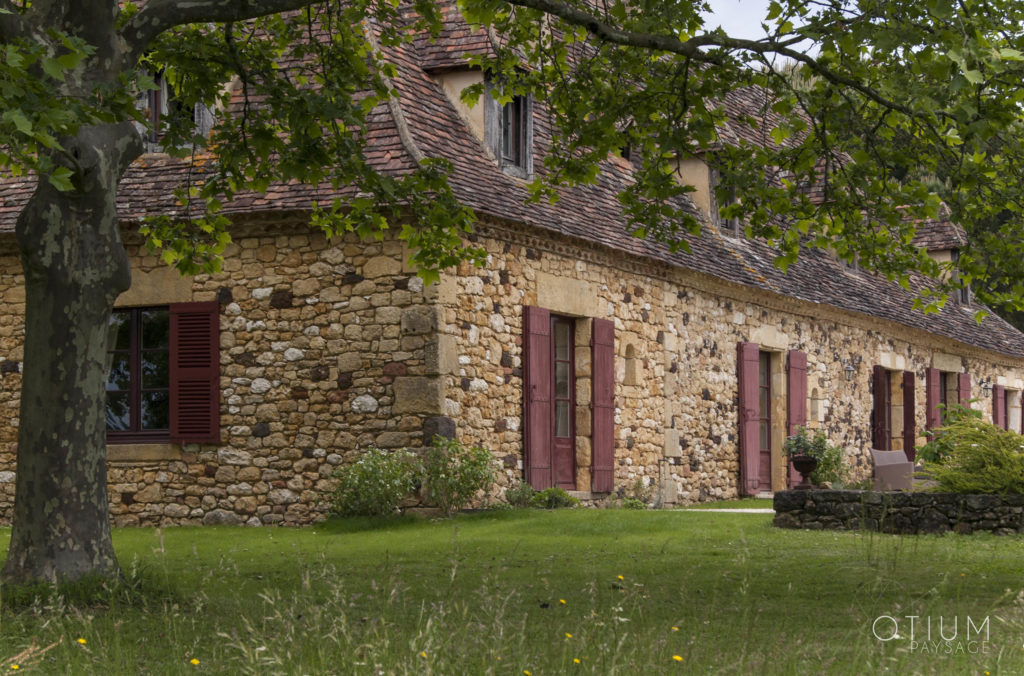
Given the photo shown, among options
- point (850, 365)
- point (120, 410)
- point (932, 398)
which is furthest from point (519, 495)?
point (932, 398)

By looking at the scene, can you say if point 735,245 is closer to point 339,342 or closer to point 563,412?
point 563,412

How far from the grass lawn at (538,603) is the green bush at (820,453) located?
5.62m

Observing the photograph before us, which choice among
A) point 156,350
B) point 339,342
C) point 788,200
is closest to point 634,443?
point 339,342

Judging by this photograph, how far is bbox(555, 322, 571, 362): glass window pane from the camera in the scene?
51.1ft

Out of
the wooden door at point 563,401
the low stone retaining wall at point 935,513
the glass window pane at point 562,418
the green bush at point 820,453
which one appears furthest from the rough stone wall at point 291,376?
the green bush at point 820,453

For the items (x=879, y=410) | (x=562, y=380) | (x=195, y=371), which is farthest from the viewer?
(x=879, y=410)

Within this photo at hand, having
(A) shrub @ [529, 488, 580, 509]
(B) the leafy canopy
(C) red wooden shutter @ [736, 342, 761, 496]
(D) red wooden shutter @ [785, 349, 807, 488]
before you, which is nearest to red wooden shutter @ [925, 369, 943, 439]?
(D) red wooden shutter @ [785, 349, 807, 488]

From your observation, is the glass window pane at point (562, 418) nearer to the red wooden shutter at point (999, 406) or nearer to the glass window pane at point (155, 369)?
the glass window pane at point (155, 369)

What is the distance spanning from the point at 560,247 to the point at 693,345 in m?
3.38

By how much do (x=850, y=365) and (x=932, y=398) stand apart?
139 inches

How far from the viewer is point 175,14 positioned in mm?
7816

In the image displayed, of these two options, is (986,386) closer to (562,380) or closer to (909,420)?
(909,420)

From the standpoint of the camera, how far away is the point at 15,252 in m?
14.6

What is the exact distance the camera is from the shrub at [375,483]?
12852 mm
